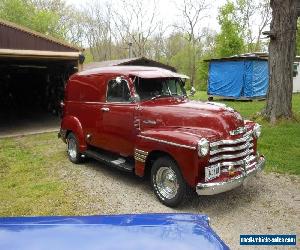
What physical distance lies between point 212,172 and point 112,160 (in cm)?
263

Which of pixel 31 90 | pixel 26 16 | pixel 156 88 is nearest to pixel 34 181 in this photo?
pixel 156 88

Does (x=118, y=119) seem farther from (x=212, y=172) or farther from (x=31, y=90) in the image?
(x=31, y=90)

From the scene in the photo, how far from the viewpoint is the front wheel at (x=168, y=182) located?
5.86 meters

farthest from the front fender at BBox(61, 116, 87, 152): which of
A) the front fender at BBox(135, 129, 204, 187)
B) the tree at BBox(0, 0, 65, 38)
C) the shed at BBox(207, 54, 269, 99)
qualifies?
the tree at BBox(0, 0, 65, 38)

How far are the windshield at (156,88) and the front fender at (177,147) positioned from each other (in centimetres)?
99

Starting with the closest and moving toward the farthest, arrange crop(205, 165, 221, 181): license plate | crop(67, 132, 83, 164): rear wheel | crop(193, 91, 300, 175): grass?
crop(205, 165, 221, 181): license plate < crop(193, 91, 300, 175): grass < crop(67, 132, 83, 164): rear wheel

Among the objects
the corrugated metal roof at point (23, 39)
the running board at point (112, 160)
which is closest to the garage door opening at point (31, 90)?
the corrugated metal roof at point (23, 39)

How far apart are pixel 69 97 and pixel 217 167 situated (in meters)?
4.93

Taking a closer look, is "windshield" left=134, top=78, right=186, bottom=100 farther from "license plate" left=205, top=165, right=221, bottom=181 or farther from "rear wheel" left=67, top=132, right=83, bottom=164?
"rear wheel" left=67, top=132, right=83, bottom=164

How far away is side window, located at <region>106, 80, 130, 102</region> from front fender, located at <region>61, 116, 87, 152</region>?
1.35 metres

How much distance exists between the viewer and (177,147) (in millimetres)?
5695

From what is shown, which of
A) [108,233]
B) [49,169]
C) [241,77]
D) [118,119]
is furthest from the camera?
[241,77]

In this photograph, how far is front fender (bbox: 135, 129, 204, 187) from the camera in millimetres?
5496

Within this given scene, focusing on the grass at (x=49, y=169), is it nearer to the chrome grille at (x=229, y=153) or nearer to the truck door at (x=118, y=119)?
the truck door at (x=118, y=119)
